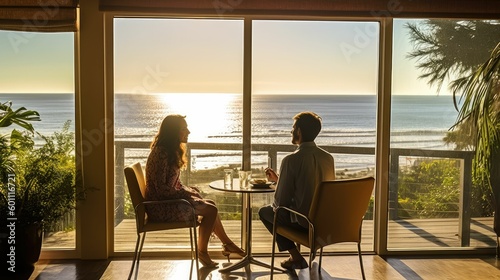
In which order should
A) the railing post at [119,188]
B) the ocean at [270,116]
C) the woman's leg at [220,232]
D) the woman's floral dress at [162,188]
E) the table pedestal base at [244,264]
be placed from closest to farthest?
the woman's floral dress at [162,188]
the table pedestal base at [244,264]
the woman's leg at [220,232]
the ocean at [270,116]
the railing post at [119,188]

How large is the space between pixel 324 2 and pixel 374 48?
644 mm

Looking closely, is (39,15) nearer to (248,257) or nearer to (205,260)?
(205,260)

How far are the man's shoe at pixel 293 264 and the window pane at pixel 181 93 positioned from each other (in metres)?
0.74

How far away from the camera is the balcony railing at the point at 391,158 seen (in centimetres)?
486

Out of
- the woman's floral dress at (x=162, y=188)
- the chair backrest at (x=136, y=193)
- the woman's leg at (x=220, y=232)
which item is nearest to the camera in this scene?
the chair backrest at (x=136, y=193)

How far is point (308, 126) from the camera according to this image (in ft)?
13.3

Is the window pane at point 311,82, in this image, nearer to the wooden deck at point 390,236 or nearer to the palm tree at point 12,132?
the wooden deck at point 390,236

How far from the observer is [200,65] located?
15.8 feet

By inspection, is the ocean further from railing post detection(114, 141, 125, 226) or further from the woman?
the woman

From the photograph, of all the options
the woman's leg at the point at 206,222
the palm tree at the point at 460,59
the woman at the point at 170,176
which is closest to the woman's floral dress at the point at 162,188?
the woman at the point at 170,176

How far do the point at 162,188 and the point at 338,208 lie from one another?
4.31 feet

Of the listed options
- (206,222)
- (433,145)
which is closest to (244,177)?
(206,222)

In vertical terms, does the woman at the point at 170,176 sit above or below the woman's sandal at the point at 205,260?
above

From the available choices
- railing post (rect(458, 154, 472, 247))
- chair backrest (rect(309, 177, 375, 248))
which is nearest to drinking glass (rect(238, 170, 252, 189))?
chair backrest (rect(309, 177, 375, 248))
